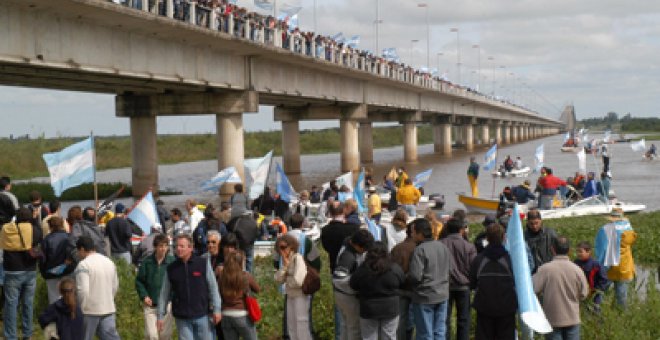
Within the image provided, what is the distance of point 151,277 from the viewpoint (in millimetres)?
9125

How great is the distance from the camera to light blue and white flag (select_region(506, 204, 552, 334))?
802 cm

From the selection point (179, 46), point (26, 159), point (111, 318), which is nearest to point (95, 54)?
point (179, 46)

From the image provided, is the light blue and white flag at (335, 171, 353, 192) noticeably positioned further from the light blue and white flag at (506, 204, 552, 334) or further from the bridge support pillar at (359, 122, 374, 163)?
the bridge support pillar at (359, 122, 374, 163)

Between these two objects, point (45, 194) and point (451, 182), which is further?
point (451, 182)

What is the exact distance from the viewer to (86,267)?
8758 millimetres

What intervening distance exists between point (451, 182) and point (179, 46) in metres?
21.8

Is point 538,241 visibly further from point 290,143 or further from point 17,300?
point 290,143

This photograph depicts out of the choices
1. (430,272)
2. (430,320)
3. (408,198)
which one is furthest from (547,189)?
(430,272)

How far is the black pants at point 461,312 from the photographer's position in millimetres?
9602

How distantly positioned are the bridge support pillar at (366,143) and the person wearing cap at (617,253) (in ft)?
205

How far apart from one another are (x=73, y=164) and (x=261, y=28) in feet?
73.6

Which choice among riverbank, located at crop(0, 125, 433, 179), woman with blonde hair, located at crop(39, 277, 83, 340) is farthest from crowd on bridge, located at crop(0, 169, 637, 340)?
riverbank, located at crop(0, 125, 433, 179)

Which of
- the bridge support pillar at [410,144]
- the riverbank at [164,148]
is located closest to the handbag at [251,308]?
the riverbank at [164,148]

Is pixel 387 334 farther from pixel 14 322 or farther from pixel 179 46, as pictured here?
pixel 179 46
